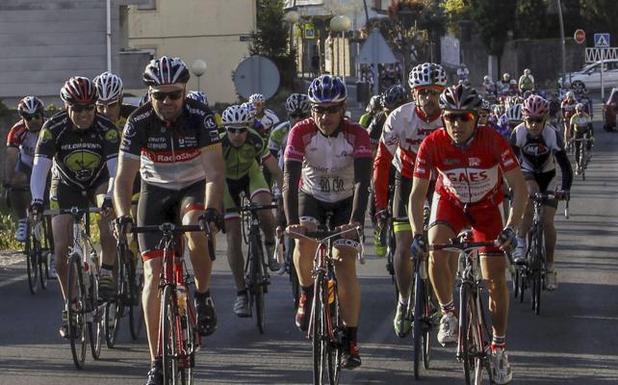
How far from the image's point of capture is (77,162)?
11656mm

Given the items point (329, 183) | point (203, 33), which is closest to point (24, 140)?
point (329, 183)

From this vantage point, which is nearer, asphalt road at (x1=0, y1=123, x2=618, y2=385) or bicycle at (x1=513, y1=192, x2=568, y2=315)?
asphalt road at (x1=0, y1=123, x2=618, y2=385)

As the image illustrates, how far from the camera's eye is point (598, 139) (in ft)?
154

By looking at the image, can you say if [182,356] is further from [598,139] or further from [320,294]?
[598,139]

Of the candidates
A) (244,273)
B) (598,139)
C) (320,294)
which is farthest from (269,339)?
(598,139)

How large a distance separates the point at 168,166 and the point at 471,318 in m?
2.03

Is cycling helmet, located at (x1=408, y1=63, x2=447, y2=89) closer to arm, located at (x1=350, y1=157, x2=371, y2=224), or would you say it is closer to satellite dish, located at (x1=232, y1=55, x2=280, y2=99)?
arm, located at (x1=350, y1=157, x2=371, y2=224)

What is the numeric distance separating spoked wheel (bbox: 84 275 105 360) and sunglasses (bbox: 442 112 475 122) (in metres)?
3.16

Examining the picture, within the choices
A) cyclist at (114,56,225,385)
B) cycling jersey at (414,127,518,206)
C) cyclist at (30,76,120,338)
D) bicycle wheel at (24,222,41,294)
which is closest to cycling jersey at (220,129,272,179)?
cyclist at (30,76,120,338)

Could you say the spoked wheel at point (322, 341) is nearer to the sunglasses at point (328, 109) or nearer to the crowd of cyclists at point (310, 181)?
the crowd of cyclists at point (310, 181)

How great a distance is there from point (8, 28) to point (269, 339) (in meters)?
37.1

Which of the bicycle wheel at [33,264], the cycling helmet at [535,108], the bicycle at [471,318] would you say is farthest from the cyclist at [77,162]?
the cycling helmet at [535,108]

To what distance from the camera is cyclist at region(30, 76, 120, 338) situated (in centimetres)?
1120

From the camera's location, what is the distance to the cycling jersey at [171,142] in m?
9.13
